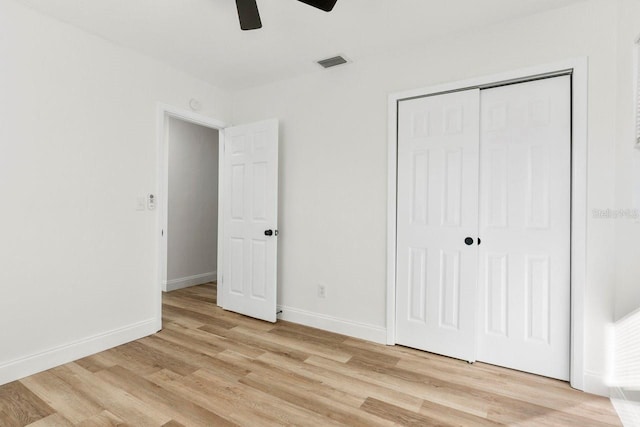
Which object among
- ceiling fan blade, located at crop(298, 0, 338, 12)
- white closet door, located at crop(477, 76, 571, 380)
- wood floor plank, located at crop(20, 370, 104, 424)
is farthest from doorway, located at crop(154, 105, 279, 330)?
white closet door, located at crop(477, 76, 571, 380)

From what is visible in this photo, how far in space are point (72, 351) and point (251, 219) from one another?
1844 mm

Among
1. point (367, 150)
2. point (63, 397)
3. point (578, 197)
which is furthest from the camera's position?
point (367, 150)

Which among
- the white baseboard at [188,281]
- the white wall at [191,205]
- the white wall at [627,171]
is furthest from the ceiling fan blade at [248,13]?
the white baseboard at [188,281]

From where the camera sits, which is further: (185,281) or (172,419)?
(185,281)

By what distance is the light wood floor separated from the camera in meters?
1.80

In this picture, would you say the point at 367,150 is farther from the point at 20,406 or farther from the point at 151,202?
the point at 20,406

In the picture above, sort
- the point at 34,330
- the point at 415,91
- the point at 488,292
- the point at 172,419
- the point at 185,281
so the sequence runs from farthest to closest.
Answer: the point at 185,281 → the point at 415,91 → the point at 488,292 → the point at 34,330 → the point at 172,419

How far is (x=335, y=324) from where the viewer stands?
3.06 metres

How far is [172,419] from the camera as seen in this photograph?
1782 millimetres

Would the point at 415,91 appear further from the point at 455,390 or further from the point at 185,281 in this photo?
the point at 185,281

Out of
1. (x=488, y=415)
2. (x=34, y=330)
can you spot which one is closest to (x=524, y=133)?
(x=488, y=415)

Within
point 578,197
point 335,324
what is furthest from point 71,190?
point 578,197

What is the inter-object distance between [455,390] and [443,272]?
2.80ft

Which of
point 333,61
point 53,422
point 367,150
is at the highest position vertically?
point 333,61
